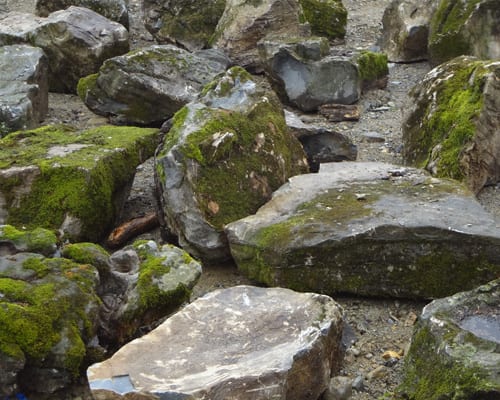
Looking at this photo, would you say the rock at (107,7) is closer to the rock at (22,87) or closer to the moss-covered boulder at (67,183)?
the rock at (22,87)

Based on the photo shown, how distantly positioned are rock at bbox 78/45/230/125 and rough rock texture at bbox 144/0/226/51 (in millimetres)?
2112

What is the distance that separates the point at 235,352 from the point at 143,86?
14.0 ft

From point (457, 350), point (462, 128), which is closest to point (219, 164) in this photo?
point (462, 128)

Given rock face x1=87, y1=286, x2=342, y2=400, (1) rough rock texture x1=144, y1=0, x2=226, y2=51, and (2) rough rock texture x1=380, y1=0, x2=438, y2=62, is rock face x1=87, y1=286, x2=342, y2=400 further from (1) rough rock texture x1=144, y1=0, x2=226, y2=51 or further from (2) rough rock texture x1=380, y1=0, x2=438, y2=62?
(1) rough rock texture x1=144, y1=0, x2=226, y2=51

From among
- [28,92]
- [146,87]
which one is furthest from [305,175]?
[28,92]

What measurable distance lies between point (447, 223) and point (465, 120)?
63.6 inches

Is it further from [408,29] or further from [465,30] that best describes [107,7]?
[465,30]

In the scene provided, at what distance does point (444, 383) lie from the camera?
382 cm

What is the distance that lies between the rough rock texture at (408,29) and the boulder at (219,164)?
3.34 meters

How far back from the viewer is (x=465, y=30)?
27.9 feet

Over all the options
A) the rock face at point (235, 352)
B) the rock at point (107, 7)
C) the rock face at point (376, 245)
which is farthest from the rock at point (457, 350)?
the rock at point (107, 7)

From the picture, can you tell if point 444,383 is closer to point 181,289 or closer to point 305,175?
point 181,289

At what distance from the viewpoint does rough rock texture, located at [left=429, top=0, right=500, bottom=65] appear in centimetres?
838

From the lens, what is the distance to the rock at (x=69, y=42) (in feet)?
29.7
